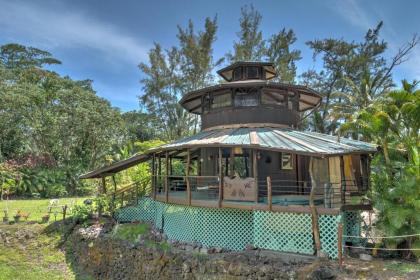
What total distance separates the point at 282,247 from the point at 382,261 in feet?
10.6

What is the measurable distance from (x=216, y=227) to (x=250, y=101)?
6459 millimetres

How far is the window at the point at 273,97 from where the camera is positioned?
639 inches

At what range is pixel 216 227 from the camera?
43.4ft

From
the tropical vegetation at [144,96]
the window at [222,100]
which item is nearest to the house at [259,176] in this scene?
the window at [222,100]

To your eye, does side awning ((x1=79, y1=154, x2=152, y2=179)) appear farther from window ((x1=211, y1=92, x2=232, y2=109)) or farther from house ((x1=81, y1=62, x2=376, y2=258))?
window ((x1=211, y1=92, x2=232, y2=109))

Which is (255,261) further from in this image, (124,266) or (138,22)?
(138,22)

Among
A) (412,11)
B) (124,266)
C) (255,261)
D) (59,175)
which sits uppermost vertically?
(412,11)

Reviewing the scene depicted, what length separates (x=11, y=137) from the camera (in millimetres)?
31766

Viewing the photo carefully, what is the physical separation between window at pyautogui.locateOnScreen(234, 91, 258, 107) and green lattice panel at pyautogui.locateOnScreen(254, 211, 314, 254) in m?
5.97

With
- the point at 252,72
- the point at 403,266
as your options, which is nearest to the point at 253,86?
the point at 252,72

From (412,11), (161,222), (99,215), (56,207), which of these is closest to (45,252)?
(99,215)

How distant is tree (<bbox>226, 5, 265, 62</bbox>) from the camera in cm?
3244

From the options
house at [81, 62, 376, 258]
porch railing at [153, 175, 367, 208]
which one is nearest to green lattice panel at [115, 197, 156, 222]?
house at [81, 62, 376, 258]

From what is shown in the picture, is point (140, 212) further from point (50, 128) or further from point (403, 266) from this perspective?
point (50, 128)
